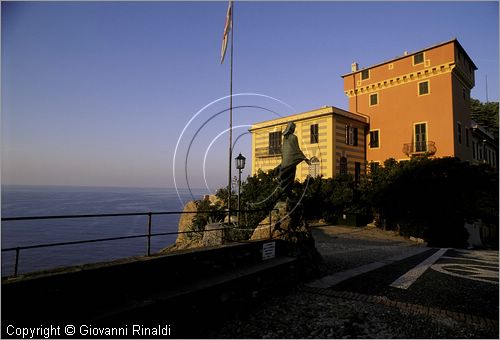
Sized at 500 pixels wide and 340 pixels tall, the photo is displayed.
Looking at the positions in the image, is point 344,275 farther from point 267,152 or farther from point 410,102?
point 410,102

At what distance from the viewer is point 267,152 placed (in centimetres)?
3102

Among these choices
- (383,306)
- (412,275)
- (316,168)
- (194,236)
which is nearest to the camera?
(383,306)

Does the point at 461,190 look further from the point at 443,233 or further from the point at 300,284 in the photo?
the point at 300,284

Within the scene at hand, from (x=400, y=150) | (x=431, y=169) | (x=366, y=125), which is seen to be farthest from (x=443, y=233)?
(x=366, y=125)

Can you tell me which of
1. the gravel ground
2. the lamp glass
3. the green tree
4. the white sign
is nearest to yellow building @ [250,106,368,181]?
the lamp glass

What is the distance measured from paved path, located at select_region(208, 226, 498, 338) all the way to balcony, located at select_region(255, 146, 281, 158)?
1868cm

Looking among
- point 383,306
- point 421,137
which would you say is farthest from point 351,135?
point 383,306

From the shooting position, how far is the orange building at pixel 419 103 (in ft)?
82.2

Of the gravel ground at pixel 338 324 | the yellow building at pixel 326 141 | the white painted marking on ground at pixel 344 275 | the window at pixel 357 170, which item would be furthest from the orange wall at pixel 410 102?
the gravel ground at pixel 338 324

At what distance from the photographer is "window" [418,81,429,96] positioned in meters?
26.3

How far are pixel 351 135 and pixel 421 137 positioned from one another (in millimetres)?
6078

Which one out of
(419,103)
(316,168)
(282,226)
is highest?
(419,103)

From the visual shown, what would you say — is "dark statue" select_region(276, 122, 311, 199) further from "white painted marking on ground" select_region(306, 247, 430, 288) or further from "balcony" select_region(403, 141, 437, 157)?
"balcony" select_region(403, 141, 437, 157)

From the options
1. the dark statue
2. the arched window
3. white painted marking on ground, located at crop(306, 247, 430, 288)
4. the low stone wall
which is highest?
the arched window
